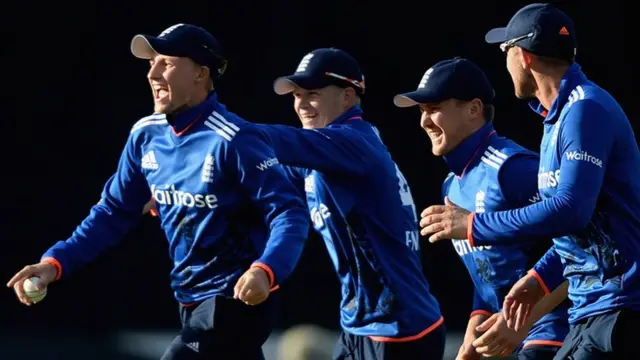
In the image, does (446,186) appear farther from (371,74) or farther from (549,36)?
(371,74)

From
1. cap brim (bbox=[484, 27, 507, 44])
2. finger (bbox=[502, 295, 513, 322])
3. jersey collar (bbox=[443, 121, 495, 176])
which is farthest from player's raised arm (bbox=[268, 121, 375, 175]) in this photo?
finger (bbox=[502, 295, 513, 322])

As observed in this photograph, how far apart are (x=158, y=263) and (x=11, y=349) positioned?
1.09 m

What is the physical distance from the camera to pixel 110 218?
5770mm

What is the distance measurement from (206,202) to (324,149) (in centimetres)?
51

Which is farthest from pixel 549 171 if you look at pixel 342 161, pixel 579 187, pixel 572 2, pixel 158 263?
pixel 158 263

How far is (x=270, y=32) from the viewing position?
8.39 metres

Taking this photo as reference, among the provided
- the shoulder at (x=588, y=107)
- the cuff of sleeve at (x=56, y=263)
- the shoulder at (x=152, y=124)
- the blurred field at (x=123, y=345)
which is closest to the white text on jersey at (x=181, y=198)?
the shoulder at (x=152, y=124)

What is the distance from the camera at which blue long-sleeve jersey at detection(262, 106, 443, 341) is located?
5.26 metres

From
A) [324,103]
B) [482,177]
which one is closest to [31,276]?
[324,103]

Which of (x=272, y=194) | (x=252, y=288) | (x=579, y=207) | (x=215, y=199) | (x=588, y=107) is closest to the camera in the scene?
(x=579, y=207)

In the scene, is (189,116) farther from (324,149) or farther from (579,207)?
(579,207)

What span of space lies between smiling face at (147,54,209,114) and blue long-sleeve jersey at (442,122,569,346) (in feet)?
3.54

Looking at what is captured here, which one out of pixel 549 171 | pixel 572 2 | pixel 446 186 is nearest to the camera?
pixel 549 171

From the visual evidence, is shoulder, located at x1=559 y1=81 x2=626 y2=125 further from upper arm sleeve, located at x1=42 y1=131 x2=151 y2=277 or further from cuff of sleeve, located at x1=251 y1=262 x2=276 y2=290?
upper arm sleeve, located at x1=42 y1=131 x2=151 y2=277
